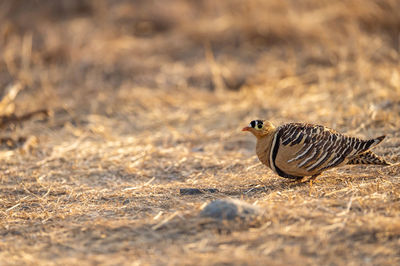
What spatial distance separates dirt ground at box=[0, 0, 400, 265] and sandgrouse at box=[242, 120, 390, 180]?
0.18 meters

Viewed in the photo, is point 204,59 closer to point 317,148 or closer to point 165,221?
point 317,148

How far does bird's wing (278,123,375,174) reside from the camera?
384 centimetres

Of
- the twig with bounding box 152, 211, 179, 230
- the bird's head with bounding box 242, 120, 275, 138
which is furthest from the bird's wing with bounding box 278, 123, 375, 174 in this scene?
the twig with bounding box 152, 211, 179, 230

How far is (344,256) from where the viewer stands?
2781mm

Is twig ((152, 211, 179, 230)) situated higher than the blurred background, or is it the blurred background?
the blurred background

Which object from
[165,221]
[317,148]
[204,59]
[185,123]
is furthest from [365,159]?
[204,59]

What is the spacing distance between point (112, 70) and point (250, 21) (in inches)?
126

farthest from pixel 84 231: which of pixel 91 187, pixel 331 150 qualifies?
pixel 331 150

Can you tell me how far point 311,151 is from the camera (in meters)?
3.84

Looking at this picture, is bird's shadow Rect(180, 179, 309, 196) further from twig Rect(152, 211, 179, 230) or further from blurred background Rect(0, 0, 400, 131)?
blurred background Rect(0, 0, 400, 131)

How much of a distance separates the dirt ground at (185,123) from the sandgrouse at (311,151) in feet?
0.58

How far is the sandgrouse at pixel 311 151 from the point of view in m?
3.85

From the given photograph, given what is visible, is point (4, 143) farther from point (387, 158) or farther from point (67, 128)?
point (387, 158)

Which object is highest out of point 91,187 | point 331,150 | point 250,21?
point 250,21
